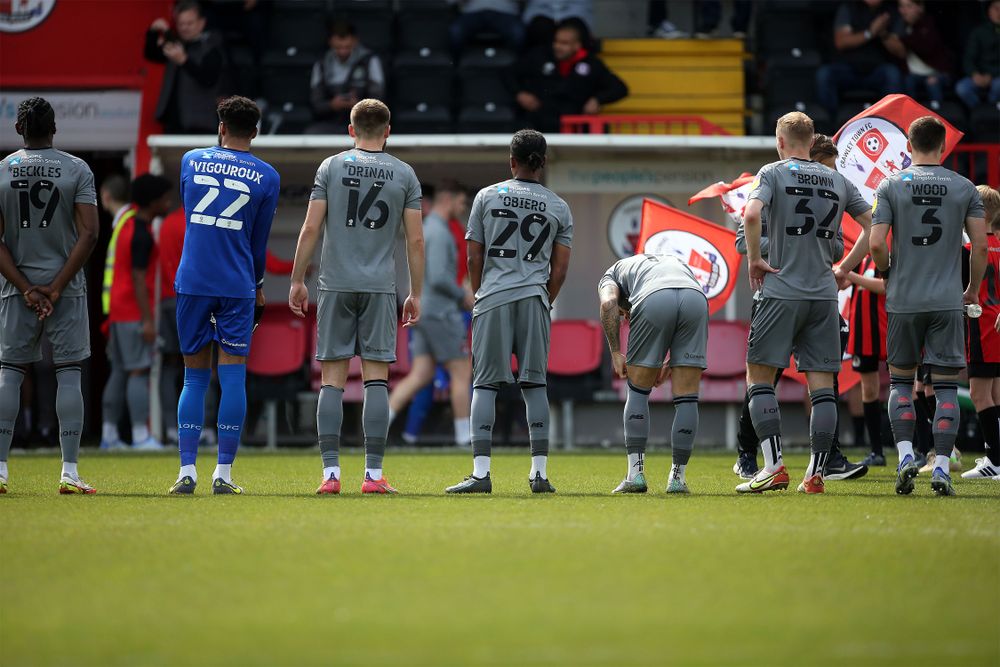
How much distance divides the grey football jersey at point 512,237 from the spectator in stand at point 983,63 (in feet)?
32.0

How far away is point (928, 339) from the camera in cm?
790

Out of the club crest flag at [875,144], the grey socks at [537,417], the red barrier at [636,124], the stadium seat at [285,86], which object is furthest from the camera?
the stadium seat at [285,86]

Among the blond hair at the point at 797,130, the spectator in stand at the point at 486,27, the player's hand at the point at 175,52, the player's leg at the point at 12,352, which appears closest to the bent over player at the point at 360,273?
the player's leg at the point at 12,352

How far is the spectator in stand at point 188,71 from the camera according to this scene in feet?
47.7

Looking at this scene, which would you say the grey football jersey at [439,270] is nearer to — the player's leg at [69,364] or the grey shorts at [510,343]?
the grey shorts at [510,343]

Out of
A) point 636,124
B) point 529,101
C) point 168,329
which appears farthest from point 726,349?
point 168,329

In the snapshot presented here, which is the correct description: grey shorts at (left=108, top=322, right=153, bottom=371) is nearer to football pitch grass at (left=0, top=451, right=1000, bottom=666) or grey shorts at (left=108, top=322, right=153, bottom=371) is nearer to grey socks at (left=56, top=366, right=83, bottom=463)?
grey socks at (left=56, top=366, right=83, bottom=463)

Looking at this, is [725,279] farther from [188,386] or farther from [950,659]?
[950,659]

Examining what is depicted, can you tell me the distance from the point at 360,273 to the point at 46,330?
174 cm

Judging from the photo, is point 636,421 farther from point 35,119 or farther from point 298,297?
point 35,119

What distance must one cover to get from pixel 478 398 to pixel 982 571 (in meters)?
3.53

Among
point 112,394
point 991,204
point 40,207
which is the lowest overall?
point 112,394

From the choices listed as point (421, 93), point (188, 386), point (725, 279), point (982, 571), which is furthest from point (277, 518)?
point (421, 93)

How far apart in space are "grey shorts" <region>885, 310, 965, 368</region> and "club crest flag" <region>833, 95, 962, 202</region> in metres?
2.57
